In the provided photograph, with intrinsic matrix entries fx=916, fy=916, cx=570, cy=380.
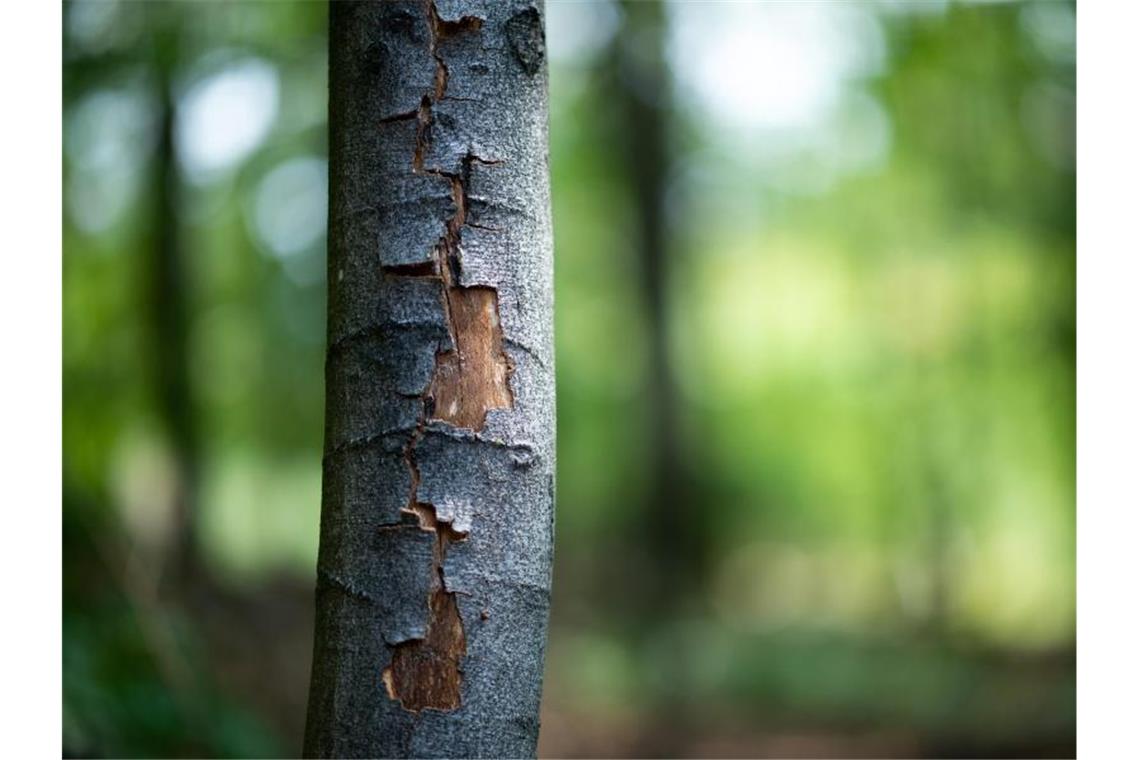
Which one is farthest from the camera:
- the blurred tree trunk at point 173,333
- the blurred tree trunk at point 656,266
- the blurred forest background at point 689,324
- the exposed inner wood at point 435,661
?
the blurred tree trunk at point 656,266

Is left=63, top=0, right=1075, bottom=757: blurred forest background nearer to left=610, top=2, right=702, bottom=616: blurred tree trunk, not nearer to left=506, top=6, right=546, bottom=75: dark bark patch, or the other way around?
left=610, top=2, right=702, bottom=616: blurred tree trunk

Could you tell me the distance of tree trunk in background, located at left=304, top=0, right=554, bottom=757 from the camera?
1.09 metres

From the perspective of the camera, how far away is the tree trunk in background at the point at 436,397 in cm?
109

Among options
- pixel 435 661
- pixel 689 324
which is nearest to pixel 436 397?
pixel 435 661

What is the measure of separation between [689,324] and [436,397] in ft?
33.7

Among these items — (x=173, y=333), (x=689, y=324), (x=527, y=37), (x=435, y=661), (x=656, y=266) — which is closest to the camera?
(x=435, y=661)

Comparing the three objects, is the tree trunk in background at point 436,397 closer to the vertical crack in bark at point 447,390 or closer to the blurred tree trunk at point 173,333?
the vertical crack in bark at point 447,390

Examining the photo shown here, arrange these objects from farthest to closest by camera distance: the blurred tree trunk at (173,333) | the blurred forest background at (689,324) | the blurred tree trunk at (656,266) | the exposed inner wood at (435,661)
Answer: the blurred tree trunk at (656,266) < the blurred tree trunk at (173,333) < the blurred forest background at (689,324) < the exposed inner wood at (435,661)

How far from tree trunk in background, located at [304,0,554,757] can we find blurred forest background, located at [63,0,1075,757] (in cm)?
325

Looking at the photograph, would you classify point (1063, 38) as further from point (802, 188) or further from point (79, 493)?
point (79, 493)

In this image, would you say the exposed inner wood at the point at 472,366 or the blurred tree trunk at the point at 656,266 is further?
the blurred tree trunk at the point at 656,266

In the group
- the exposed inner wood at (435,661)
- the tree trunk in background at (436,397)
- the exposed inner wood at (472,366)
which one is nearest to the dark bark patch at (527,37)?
the tree trunk in background at (436,397)

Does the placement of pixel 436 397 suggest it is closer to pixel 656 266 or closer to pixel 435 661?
pixel 435 661

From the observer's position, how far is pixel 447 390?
44.2 inches
